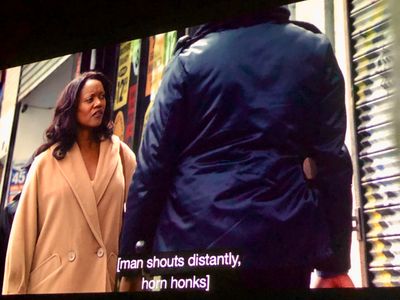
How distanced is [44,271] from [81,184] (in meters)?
0.38

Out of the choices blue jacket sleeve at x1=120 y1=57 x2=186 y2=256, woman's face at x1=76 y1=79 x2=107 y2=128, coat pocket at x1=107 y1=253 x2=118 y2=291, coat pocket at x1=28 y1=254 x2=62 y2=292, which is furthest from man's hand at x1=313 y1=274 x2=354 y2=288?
woman's face at x1=76 y1=79 x2=107 y2=128

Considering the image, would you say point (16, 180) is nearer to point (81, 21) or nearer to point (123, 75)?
point (123, 75)

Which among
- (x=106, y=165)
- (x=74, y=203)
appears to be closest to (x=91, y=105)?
(x=106, y=165)

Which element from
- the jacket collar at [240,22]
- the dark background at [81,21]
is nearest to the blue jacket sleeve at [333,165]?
the jacket collar at [240,22]

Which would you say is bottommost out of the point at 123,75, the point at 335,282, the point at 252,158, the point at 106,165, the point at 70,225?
the point at 335,282

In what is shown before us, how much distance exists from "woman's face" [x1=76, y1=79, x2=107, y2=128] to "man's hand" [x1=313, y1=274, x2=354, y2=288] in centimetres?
117

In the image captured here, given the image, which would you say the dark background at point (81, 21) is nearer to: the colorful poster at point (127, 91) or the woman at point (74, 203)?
the colorful poster at point (127, 91)

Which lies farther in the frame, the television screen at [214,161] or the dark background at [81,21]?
the dark background at [81,21]

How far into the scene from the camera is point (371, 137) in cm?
179

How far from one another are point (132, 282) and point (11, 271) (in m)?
0.58

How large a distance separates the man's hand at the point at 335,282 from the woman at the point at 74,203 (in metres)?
0.81

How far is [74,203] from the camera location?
2.31 meters

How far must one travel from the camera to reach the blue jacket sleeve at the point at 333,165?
5.90 feet

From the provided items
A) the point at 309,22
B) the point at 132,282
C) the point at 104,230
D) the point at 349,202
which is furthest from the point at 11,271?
the point at 309,22
